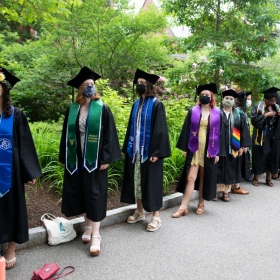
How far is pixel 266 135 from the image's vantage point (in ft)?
21.3

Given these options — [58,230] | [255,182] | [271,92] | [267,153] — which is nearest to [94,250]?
[58,230]

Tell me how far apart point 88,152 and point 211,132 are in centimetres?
204

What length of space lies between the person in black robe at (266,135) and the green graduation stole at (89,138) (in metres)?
3.99

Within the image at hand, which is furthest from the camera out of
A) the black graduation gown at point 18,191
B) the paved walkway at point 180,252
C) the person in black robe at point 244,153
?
the person in black robe at point 244,153

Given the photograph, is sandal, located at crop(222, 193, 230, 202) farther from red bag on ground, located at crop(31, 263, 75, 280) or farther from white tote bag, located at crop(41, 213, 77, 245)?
red bag on ground, located at crop(31, 263, 75, 280)

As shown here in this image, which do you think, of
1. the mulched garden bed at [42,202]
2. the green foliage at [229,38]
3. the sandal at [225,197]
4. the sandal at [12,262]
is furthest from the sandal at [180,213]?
the green foliage at [229,38]

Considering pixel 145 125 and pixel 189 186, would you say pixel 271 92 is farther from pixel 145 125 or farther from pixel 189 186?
pixel 145 125

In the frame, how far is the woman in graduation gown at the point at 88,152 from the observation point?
3498 millimetres

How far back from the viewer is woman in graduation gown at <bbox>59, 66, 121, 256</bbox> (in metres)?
3.50

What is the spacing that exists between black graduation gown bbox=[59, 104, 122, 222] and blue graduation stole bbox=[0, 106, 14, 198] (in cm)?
76

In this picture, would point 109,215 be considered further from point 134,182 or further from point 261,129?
point 261,129

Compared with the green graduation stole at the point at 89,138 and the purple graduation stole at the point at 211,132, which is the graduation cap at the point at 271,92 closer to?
the purple graduation stole at the point at 211,132

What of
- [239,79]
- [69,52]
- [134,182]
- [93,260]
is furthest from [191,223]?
[69,52]

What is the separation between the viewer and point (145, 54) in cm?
895
